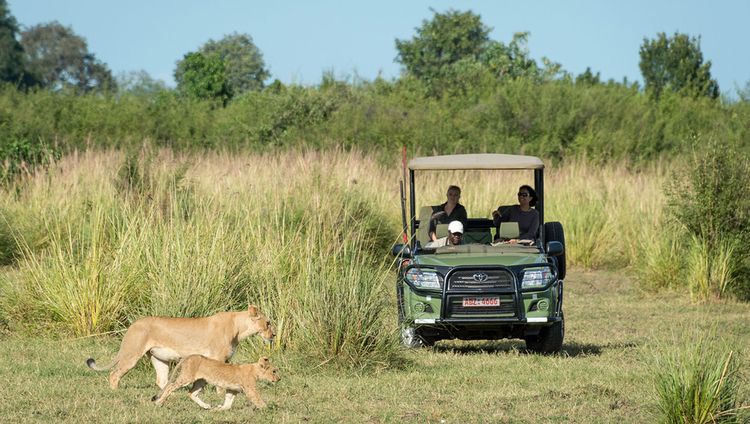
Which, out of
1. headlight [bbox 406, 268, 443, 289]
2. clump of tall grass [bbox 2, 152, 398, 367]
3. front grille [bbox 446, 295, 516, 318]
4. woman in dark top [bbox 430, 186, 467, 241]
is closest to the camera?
clump of tall grass [bbox 2, 152, 398, 367]

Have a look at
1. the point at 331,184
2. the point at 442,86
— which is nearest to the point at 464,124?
the point at 442,86

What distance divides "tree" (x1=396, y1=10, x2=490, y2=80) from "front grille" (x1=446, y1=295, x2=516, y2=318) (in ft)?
158

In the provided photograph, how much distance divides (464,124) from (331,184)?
1730cm

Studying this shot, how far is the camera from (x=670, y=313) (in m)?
15.0

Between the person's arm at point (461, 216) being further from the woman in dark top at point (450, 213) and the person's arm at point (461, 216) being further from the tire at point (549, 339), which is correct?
the tire at point (549, 339)

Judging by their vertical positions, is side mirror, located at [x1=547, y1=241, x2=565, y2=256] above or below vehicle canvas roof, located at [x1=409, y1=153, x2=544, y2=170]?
below

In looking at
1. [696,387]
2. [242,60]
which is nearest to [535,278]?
[696,387]

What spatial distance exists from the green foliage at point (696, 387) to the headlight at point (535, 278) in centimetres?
292

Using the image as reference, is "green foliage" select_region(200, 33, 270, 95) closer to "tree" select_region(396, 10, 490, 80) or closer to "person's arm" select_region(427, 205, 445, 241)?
"tree" select_region(396, 10, 490, 80)

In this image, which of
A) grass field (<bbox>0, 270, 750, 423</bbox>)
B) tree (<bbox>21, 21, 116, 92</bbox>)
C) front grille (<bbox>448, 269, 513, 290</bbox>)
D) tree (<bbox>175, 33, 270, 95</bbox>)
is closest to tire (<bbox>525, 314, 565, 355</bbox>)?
grass field (<bbox>0, 270, 750, 423</bbox>)

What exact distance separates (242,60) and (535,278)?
6706 cm

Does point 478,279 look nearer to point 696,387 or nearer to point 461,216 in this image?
point 461,216

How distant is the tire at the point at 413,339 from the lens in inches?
421

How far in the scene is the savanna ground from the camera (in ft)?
26.8
